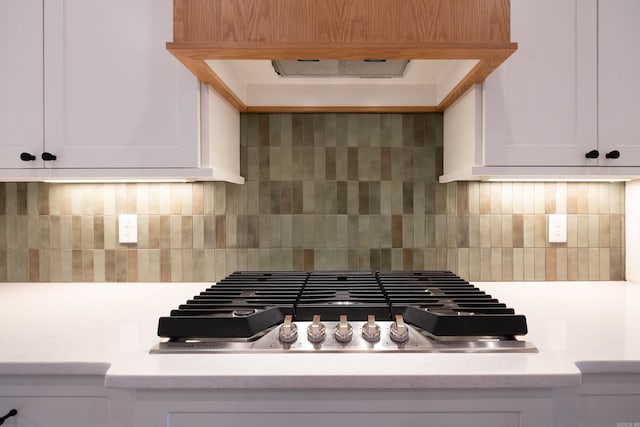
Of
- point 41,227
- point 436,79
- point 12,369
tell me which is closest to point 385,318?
point 12,369

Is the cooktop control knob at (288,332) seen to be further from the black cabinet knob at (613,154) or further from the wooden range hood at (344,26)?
Answer: the black cabinet knob at (613,154)

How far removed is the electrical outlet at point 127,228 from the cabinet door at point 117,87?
387 mm

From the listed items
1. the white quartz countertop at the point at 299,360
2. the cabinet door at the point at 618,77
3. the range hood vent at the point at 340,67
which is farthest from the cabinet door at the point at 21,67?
the cabinet door at the point at 618,77

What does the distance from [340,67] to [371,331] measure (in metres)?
0.81

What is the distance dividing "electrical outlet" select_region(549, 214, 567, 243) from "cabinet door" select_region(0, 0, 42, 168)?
5.87 feet

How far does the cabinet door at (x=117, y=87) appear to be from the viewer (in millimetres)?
1270

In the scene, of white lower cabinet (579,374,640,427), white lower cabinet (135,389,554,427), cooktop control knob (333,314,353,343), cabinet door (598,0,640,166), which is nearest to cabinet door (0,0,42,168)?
white lower cabinet (135,389,554,427)

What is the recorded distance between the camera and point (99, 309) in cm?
127

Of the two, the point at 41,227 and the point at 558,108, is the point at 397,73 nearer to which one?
the point at 558,108

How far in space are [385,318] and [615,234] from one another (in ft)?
3.88

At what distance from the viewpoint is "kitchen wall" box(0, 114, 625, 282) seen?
1.65 meters

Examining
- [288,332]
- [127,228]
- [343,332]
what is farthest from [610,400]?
[127,228]

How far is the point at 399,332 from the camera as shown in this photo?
0.91 metres

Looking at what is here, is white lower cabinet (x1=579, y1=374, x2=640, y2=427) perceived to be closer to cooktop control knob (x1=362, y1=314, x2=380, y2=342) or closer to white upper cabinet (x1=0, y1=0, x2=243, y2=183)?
cooktop control knob (x1=362, y1=314, x2=380, y2=342)
